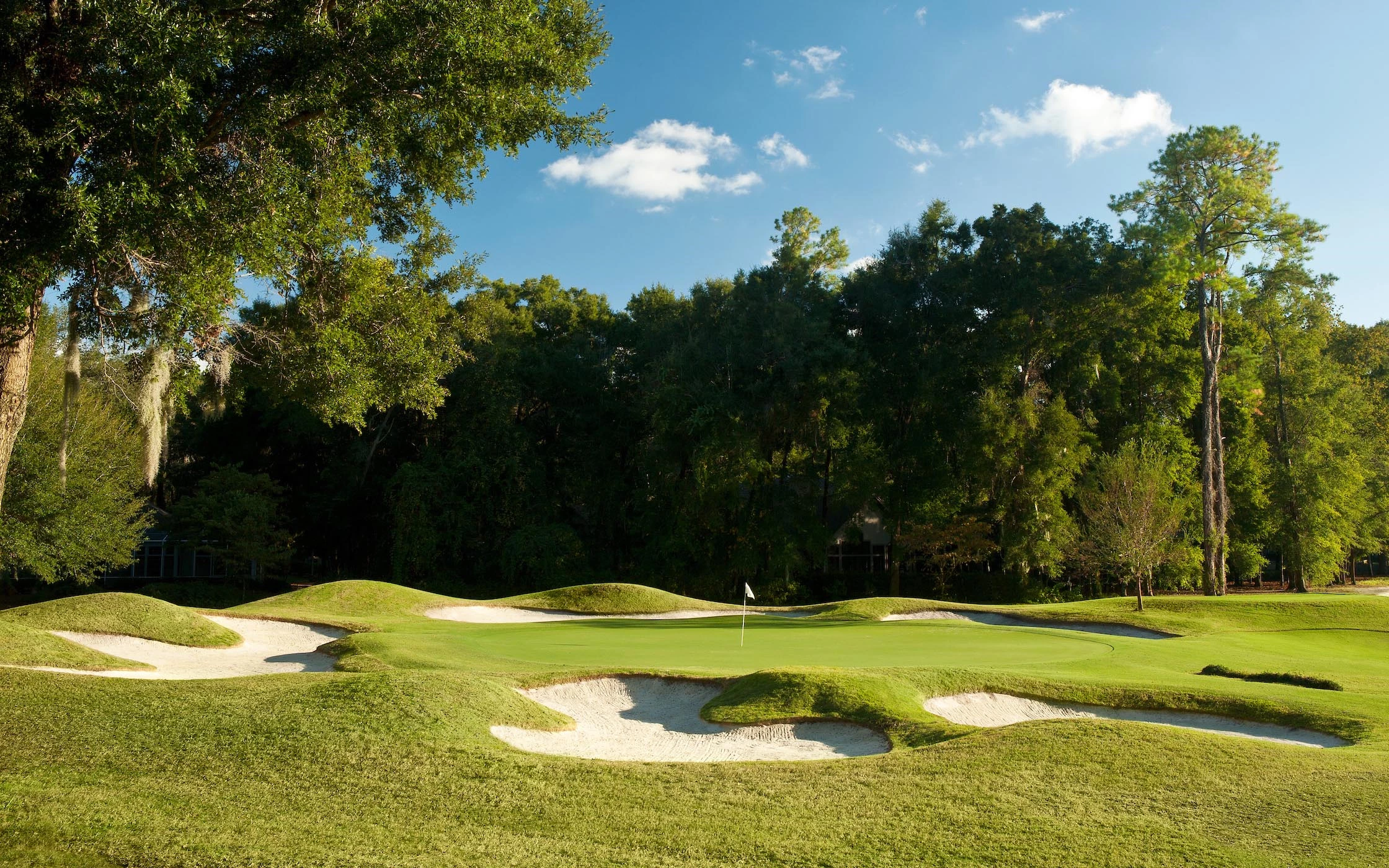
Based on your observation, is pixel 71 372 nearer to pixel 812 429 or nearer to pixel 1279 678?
pixel 1279 678

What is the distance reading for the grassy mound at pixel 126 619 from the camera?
15.9 meters

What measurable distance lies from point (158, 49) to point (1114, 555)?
89.5 ft

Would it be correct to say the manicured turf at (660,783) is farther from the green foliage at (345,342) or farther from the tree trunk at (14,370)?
the green foliage at (345,342)

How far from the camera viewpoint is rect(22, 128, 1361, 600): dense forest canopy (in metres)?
35.3

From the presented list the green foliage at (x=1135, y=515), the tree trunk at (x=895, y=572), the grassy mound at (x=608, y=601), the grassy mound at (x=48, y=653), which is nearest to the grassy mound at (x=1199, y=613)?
the green foliage at (x=1135, y=515)

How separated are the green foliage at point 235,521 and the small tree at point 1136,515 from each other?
1275 inches

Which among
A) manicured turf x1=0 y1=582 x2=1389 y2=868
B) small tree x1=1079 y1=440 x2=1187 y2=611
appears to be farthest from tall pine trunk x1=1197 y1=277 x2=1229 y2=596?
manicured turf x1=0 y1=582 x2=1389 y2=868

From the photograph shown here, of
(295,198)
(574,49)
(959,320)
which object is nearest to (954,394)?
(959,320)

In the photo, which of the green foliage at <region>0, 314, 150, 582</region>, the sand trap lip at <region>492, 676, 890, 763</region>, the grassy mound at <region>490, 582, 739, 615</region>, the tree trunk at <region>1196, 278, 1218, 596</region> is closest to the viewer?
the sand trap lip at <region>492, 676, 890, 763</region>

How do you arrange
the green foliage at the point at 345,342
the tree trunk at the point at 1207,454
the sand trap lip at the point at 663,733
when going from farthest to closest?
1. the tree trunk at the point at 1207,454
2. the green foliage at the point at 345,342
3. the sand trap lip at the point at 663,733

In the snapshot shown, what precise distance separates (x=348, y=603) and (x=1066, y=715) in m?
18.0

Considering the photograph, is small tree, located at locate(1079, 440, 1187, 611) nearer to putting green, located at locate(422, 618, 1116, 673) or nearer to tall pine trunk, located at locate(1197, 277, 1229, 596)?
tall pine trunk, located at locate(1197, 277, 1229, 596)

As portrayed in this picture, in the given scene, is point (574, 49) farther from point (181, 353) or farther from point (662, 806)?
point (662, 806)

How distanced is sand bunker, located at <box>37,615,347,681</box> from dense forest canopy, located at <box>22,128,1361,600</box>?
16159mm
